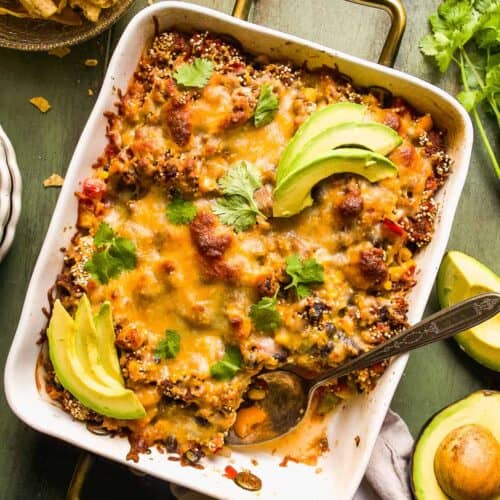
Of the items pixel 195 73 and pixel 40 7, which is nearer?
pixel 195 73

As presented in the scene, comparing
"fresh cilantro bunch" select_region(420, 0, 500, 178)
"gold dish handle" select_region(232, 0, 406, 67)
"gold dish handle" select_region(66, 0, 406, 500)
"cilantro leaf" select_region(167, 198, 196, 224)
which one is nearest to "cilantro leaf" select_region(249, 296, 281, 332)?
"cilantro leaf" select_region(167, 198, 196, 224)

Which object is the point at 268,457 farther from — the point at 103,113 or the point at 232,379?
the point at 103,113

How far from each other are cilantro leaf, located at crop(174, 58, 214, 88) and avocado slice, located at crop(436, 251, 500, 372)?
1138mm

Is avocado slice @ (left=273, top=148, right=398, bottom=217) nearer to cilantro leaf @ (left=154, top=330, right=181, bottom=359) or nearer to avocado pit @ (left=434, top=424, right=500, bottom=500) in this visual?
cilantro leaf @ (left=154, top=330, right=181, bottom=359)

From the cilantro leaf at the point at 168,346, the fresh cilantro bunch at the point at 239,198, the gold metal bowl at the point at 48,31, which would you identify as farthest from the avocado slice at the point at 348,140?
the gold metal bowl at the point at 48,31

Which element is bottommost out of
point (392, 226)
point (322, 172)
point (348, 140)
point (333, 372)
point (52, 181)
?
point (52, 181)

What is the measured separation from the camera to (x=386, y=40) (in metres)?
2.88

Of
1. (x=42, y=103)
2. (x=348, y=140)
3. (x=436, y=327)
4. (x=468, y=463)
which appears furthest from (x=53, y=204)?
(x=468, y=463)

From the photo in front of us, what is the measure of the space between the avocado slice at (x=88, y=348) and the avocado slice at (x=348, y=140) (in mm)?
827

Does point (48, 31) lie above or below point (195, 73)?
below

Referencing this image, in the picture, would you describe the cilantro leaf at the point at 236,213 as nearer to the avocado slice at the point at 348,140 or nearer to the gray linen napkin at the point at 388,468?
the avocado slice at the point at 348,140

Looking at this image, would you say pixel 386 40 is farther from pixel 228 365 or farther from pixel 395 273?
pixel 228 365

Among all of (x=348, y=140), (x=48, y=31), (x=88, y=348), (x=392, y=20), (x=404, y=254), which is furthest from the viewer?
(x=48, y=31)

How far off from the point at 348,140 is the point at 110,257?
2.95 feet
